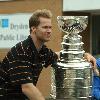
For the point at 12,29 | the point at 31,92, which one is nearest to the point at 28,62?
the point at 31,92

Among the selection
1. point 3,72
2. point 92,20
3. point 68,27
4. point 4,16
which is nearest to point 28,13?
point 4,16

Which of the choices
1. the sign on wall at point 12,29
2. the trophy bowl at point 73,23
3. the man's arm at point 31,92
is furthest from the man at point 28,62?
Result: the sign on wall at point 12,29

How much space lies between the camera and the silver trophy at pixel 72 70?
2.72 m

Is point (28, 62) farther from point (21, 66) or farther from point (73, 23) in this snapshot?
point (73, 23)

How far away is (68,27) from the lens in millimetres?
2842

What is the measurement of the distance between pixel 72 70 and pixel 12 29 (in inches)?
263

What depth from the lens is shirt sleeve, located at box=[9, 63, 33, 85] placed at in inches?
124

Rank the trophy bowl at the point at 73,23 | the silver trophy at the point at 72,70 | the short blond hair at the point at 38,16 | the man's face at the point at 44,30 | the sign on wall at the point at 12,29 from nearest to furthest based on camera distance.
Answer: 1. the silver trophy at the point at 72,70
2. the trophy bowl at the point at 73,23
3. the man's face at the point at 44,30
4. the short blond hair at the point at 38,16
5. the sign on wall at the point at 12,29

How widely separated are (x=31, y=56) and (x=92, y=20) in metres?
5.89

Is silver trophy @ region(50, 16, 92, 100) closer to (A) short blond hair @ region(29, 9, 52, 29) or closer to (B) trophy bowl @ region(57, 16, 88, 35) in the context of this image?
(B) trophy bowl @ region(57, 16, 88, 35)

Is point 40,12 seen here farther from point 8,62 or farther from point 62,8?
point 62,8

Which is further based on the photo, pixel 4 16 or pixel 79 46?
pixel 4 16

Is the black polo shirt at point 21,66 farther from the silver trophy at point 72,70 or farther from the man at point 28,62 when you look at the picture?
the silver trophy at point 72,70

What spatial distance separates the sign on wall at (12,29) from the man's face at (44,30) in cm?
611
